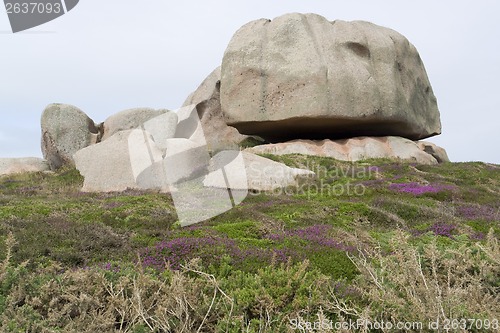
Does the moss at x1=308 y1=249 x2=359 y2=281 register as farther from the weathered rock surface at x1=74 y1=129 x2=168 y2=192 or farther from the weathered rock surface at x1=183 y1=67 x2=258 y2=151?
the weathered rock surface at x1=183 y1=67 x2=258 y2=151

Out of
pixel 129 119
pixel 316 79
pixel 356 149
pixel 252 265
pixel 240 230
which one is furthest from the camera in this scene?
pixel 129 119

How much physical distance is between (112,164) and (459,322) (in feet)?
66.9

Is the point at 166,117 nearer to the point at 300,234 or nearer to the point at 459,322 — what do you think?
the point at 300,234

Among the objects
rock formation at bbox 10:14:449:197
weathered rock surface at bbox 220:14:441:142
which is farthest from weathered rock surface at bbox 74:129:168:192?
weathered rock surface at bbox 220:14:441:142

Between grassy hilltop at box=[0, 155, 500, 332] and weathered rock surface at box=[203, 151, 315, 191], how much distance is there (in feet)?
6.00

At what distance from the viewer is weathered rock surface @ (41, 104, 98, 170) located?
114 feet

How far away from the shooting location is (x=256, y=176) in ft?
66.5

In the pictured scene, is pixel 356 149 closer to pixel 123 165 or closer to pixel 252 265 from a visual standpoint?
pixel 123 165

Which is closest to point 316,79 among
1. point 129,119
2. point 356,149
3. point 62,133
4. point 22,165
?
point 356,149

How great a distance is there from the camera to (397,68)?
3384cm

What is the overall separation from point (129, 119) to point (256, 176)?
68.7 ft

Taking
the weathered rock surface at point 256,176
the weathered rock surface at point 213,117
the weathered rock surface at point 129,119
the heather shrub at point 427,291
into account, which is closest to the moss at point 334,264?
the heather shrub at point 427,291

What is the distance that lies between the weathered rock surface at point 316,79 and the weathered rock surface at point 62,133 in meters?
11.0

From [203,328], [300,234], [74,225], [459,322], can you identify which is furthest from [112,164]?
[459,322]
